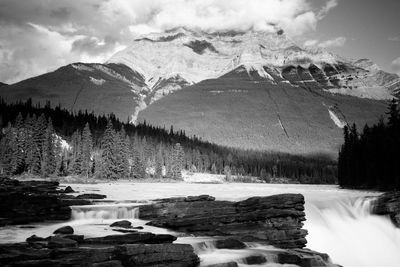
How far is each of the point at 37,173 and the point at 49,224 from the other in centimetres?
8520

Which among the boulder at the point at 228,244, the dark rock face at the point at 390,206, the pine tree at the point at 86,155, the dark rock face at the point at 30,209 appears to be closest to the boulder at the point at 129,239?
the boulder at the point at 228,244

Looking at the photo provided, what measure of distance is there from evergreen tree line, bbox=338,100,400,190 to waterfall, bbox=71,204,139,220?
69.1 m

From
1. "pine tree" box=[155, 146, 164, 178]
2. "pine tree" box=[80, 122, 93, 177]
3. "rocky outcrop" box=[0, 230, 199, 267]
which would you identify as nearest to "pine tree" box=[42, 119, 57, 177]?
"pine tree" box=[80, 122, 93, 177]

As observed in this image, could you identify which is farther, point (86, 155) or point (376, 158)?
point (86, 155)

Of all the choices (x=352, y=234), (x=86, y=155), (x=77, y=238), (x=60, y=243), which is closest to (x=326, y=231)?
(x=352, y=234)

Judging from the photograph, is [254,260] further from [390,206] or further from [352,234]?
[390,206]

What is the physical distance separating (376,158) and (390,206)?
53.1 metres

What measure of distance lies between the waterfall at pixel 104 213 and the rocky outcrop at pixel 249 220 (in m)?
5.16

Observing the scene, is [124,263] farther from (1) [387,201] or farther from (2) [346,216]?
(1) [387,201]

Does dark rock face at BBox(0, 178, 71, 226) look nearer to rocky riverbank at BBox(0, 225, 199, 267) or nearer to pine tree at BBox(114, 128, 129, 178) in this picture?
rocky riverbank at BBox(0, 225, 199, 267)

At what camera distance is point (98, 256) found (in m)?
23.1

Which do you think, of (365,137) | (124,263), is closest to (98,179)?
(365,137)

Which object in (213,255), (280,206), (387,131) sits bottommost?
(213,255)

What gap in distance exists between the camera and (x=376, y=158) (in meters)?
102
